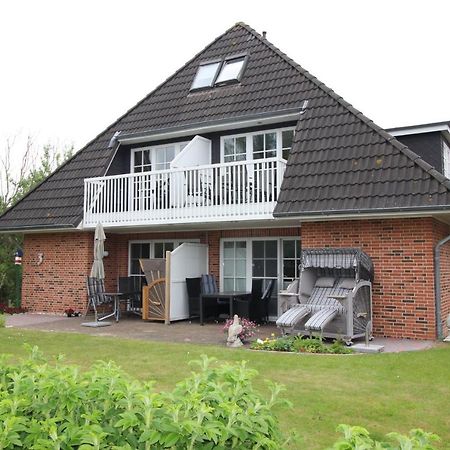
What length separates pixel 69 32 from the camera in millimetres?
9516

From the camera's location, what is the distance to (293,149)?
12.5 metres

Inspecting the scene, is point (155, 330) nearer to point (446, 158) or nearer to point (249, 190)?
point (249, 190)

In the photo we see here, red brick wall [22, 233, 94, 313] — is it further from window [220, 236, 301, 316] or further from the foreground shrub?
the foreground shrub

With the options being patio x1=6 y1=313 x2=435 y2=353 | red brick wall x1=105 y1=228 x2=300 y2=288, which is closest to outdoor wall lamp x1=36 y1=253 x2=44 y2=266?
patio x1=6 y1=313 x2=435 y2=353

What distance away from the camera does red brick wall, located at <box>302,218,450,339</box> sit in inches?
412

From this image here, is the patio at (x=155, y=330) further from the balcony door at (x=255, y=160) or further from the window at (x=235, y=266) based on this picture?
the balcony door at (x=255, y=160)

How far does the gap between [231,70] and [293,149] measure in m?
4.85

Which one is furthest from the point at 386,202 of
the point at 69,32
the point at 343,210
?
Result: the point at 69,32

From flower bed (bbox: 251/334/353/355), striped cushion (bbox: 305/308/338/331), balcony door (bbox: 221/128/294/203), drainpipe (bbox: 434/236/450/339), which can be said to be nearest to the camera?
flower bed (bbox: 251/334/353/355)

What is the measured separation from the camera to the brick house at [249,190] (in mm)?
10688

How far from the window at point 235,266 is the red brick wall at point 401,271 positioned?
11.9ft

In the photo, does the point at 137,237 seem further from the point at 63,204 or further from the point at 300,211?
the point at 300,211

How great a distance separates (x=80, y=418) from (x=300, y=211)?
29.5 feet

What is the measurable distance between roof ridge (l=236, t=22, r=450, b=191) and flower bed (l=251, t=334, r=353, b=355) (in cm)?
384
